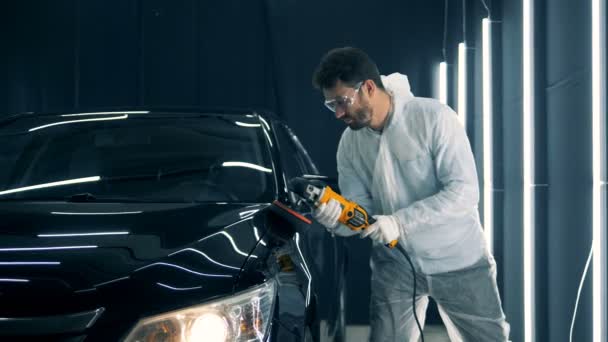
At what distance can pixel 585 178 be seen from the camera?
267 cm

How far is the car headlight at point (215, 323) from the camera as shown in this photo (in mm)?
1388

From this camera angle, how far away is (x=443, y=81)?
5.25 metres

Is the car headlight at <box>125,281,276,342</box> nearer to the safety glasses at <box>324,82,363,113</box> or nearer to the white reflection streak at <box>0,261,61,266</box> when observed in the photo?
the white reflection streak at <box>0,261,61,266</box>

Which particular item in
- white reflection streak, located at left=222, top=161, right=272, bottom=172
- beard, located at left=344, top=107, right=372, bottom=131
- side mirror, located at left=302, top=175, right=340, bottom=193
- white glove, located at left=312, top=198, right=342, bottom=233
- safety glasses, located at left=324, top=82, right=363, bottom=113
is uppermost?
safety glasses, located at left=324, top=82, right=363, bottom=113

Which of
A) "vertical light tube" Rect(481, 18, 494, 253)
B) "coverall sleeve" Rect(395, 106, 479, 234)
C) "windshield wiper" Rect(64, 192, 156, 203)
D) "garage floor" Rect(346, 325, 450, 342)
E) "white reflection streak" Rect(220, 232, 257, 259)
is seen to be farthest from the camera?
"garage floor" Rect(346, 325, 450, 342)

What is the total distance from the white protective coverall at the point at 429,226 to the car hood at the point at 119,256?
29.6 inches

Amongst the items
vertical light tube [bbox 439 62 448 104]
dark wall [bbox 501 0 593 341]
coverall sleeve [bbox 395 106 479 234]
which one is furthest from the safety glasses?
vertical light tube [bbox 439 62 448 104]

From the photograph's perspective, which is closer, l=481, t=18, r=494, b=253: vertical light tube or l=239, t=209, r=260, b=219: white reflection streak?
l=239, t=209, r=260, b=219: white reflection streak

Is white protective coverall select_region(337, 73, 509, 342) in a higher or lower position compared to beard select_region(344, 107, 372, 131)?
lower

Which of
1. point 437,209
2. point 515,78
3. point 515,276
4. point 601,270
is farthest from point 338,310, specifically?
point 515,78

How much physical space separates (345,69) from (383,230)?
1.86 ft

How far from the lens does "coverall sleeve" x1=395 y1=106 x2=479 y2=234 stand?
232cm

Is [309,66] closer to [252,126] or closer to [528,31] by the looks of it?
[528,31]

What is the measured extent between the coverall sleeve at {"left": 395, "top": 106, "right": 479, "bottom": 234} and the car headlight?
94cm
